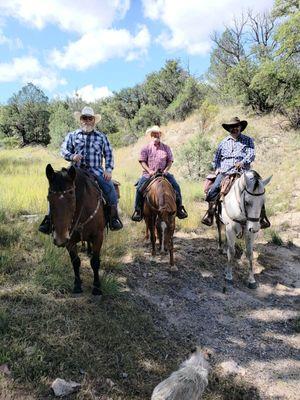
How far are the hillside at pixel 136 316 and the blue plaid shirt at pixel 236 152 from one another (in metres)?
1.91

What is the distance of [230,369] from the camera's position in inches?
177

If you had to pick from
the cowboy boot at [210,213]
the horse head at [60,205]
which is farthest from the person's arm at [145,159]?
the horse head at [60,205]

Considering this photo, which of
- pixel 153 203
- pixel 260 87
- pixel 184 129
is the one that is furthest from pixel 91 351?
pixel 184 129

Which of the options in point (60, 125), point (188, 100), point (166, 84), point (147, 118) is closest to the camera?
point (188, 100)

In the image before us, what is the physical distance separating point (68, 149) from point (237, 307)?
3653 mm

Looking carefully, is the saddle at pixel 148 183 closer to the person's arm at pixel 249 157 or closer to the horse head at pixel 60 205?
the person's arm at pixel 249 157

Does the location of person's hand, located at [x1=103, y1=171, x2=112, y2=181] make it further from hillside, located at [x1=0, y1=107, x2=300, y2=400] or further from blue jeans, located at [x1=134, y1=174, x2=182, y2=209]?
blue jeans, located at [x1=134, y1=174, x2=182, y2=209]

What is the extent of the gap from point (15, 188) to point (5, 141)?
32.5m

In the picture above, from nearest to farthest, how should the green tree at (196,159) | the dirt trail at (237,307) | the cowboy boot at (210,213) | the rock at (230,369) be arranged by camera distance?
the rock at (230,369) → the dirt trail at (237,307) → the cowboy boot at (210,213) → the green tree at (196,159)

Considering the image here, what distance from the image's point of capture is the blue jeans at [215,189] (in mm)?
7441

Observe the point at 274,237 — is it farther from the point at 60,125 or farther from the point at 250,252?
the point at 60,125

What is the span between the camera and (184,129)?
2581 cm

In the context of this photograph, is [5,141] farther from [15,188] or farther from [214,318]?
[214,318]

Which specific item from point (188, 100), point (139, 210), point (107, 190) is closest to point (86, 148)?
point (107, 190)
